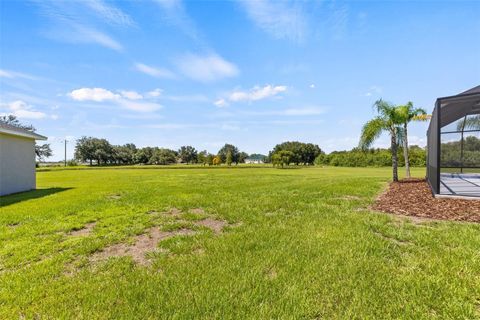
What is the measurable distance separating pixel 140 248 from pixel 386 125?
13.7 m

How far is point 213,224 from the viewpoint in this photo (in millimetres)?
5172

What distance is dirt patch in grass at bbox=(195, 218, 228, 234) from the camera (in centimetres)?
479

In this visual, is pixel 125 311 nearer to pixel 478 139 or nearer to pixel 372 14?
pixel 372 14

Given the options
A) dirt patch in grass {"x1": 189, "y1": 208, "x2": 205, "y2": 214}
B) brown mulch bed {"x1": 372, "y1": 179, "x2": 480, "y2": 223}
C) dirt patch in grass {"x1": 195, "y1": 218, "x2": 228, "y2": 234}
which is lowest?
dirt patch in grass {"x1": 195, "y1": 218, "x2": 228, "y2": 234}

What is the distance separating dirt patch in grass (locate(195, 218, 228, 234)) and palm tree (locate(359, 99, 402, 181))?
1120 cm

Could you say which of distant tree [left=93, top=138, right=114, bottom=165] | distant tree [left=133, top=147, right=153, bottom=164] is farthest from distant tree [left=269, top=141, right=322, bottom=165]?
distant tree [left=93, top=138, right=114, bottom=165]

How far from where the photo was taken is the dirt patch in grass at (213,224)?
4.79m

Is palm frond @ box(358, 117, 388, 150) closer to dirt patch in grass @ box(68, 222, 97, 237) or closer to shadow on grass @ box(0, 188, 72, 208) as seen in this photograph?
dirt patch in grass @ box(68, 222, 97, 237)

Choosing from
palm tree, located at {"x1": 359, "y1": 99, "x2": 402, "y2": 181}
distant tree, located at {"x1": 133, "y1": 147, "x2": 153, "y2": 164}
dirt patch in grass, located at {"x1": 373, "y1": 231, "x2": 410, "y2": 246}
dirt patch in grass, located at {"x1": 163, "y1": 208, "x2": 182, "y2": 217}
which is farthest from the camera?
distant tree, located at {"x1": 133, "y1": 147, "x2": 153, "y2": 164}

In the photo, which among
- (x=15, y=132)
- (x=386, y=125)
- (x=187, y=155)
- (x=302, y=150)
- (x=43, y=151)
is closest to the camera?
(x=15, y=132)

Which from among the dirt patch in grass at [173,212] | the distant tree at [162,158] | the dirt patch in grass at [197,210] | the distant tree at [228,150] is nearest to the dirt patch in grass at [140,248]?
the dirt patch in grass at [173,212]

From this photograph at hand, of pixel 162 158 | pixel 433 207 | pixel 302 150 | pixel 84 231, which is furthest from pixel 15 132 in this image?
pixel 162 158

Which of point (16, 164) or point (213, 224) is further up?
point (16, 164)

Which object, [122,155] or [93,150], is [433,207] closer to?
[93,150]
